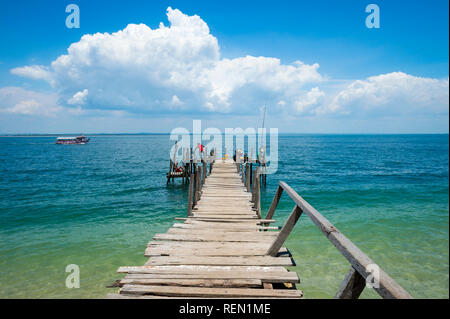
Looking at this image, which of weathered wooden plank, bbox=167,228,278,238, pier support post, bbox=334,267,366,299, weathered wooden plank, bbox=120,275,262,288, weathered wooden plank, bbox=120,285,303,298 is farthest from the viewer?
weathered wooden plank, bbox=167,228,278,238

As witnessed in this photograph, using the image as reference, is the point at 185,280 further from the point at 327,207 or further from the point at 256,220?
the point at 327,207

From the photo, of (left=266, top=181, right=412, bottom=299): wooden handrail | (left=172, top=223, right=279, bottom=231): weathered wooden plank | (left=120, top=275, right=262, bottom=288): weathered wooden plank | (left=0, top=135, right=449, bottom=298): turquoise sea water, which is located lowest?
(left=0, top=135, right=449, bottom=298): turquoise sea water

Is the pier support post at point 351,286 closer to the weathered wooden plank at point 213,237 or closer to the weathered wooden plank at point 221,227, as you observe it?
the weathered wooden plank at point 213,237

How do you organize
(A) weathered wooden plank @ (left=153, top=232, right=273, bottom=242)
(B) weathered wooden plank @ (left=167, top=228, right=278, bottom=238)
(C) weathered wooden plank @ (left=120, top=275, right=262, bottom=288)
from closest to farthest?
(C) weathered wooden plank @ (left=120, top=275, right=262, bottom=288)
(A) weathered wooden plank @ (left=153, top=232, right=273, bottom=242)
(B) weathered wooden plank @ (left=167, top=228, right=278, bottom=238)

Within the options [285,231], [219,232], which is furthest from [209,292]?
[219,232]

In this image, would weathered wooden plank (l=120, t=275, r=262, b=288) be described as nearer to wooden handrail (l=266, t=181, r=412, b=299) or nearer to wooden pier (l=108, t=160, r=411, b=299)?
wooden pier (l=108, t=160, r=411, b=299)

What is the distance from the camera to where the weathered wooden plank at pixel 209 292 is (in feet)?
11.9

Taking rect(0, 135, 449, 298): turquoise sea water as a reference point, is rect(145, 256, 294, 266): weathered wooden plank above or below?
above

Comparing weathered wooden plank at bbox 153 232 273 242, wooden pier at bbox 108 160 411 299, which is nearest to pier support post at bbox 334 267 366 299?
wooden pier at bbox 108 160 411 299

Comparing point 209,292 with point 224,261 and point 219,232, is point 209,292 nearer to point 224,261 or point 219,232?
point 224,261

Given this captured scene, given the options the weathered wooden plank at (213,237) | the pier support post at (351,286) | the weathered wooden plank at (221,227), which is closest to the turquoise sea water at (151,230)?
the pier support post at (351,286)

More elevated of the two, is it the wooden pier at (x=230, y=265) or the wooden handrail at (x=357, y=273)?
the wooden handrail at (x=357, y=273)

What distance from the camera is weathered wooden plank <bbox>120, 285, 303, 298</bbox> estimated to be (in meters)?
3.62

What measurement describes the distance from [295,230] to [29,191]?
910 inches
